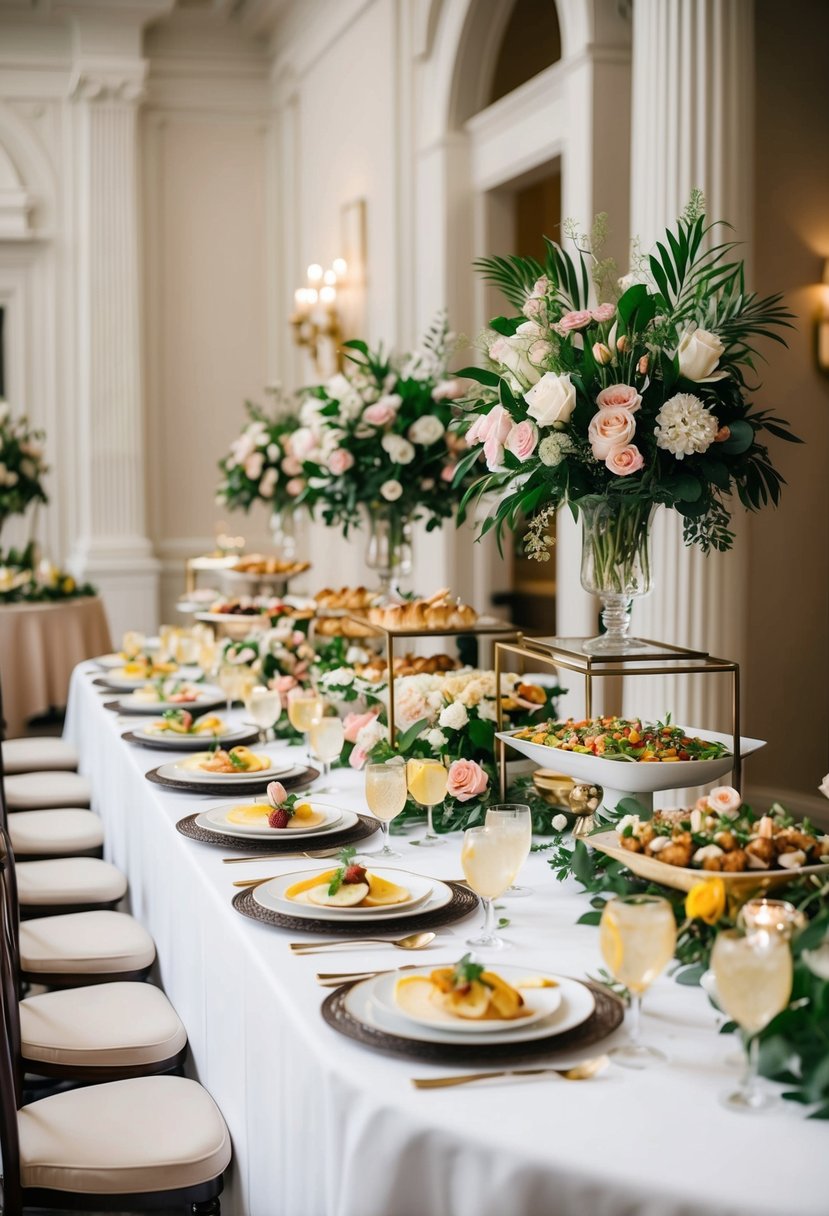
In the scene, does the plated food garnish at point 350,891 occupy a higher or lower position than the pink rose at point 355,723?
lower

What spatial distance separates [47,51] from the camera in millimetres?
8164

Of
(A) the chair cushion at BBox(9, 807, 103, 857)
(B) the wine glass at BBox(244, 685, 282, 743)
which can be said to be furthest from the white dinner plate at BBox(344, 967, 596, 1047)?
(A) the chair cushion at BBox(9, 807, 103, 857)

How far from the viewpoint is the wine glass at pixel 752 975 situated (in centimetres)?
118

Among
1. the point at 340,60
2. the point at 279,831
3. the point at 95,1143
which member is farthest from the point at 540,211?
the point at 95,1143

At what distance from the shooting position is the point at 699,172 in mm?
3715

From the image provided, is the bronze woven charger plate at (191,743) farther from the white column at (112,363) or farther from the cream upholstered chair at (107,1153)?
the white column at (112,363)

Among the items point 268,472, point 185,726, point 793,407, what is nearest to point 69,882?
point 185,726

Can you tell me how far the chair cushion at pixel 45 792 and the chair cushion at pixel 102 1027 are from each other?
166cm

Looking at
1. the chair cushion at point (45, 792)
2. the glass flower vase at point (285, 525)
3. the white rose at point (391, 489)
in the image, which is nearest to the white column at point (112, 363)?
the glass flower vase at point (285, 525)

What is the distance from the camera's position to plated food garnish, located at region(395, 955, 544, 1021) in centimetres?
135

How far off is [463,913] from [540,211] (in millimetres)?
5545

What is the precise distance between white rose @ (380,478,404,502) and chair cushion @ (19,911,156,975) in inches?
58.5

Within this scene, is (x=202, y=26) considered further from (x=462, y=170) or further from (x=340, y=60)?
(x=462, y=170)

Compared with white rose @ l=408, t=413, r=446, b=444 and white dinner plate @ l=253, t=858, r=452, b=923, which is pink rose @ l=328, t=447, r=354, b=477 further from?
white dinner plate @ l=253, t=858, r=452, b=923
